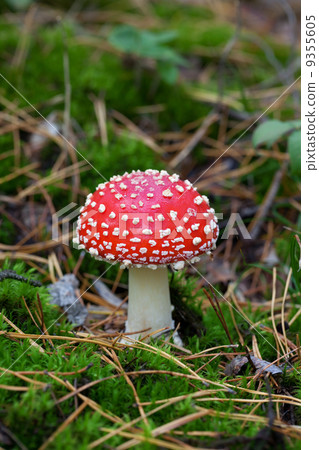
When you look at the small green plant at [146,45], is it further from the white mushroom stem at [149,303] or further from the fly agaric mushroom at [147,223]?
the white mushroom stem at [149,303]

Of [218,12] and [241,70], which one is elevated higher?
[218,12]

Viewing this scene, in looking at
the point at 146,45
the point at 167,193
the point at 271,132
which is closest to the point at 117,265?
the point at 167,193

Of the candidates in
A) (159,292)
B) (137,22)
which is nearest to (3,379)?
(159,292)

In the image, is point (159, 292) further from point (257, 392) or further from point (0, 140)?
point (0, 140)

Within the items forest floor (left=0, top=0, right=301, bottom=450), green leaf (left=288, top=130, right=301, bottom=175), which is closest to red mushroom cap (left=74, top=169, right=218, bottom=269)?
forest floor (left=0, top=0, right=301, bottom=450)

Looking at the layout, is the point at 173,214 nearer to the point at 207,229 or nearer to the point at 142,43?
the point at 207,229

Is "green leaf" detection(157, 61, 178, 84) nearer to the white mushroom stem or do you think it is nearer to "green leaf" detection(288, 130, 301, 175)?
"green leaf" detection(288, 130, 301, 175)
